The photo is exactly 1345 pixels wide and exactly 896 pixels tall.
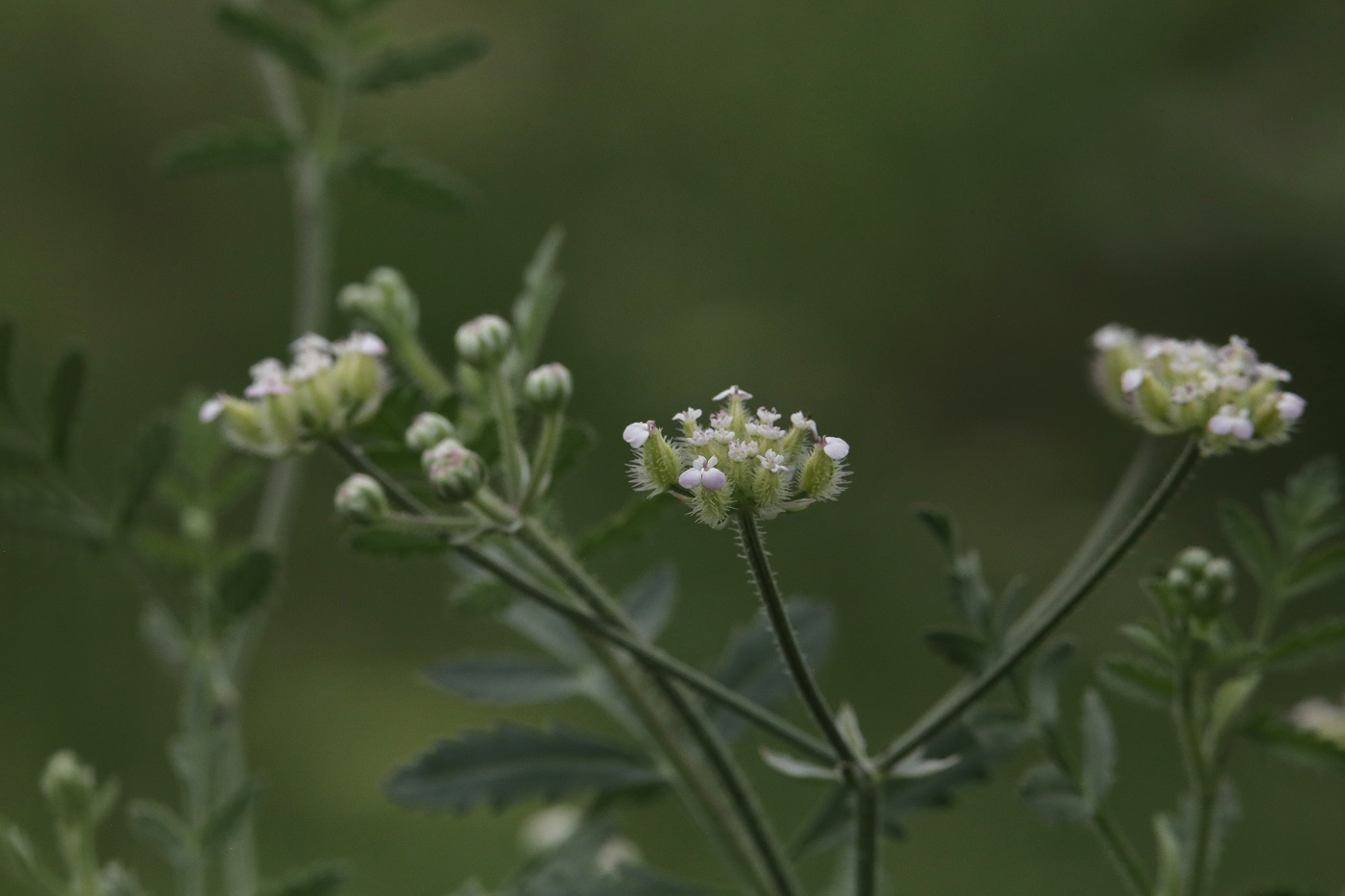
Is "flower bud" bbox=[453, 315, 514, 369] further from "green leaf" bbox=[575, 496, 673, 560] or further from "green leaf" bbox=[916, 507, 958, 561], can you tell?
"green leaf" bbox=[916, 507, 958, 561]

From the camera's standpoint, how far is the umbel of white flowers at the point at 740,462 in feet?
2.23

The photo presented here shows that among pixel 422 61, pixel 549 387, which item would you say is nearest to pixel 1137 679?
pixel 549 387

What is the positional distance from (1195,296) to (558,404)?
7.59 feet

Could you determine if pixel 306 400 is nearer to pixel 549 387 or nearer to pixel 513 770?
pixel 549 387

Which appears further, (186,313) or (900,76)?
(900,76)

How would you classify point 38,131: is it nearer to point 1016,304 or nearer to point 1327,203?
point 1016,304

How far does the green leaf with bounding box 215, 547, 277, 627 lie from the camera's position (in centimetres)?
97

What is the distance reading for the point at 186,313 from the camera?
2.90 metres

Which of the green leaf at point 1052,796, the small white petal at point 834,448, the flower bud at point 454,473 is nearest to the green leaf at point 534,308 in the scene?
the flower bud at point 454,473

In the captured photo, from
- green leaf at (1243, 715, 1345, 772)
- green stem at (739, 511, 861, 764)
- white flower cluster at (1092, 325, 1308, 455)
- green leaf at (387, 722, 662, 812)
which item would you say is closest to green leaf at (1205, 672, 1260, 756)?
green leaf at (1243, 715, 1345, 772)

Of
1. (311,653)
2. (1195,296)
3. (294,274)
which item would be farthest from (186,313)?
(1195,296)

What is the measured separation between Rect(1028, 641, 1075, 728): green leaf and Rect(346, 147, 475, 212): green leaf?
0.65 m

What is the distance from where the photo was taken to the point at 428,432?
80 centimetres

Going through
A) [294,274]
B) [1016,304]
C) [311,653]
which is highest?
[294,274]
